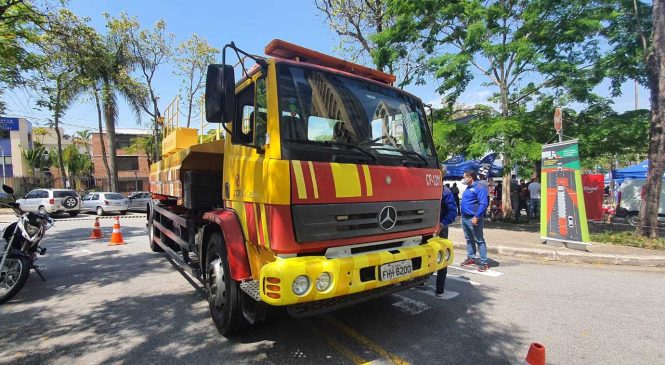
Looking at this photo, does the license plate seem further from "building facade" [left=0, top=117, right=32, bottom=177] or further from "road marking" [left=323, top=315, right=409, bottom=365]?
"building facade" [left=0, top=117, right=32, bottom=177]

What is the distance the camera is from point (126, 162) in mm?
44844

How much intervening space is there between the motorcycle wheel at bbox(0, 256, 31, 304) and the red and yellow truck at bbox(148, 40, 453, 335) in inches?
113

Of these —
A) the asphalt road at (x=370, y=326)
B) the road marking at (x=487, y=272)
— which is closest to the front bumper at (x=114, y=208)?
the asphalt road at (x=370, y=326)

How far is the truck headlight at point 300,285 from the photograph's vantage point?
293cm

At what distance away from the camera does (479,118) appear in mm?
11789

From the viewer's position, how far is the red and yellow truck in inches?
121

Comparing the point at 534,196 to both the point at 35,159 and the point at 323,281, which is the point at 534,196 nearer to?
the point at 323,281

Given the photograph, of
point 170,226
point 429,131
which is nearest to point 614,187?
point 429,131

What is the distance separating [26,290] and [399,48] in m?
11.3

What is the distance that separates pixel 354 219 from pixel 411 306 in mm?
1937

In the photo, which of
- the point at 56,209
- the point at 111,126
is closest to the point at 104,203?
the point at 56,209

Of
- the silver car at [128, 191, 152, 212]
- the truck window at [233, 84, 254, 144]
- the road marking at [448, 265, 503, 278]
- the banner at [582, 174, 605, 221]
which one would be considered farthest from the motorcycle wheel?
the silver car at [128, 191, 152, 212]

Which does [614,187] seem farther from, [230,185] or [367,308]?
[230,185]

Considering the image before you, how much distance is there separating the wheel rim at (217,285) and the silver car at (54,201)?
2007 cm
